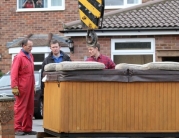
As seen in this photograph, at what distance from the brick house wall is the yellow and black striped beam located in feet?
50.8

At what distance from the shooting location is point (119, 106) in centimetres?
804

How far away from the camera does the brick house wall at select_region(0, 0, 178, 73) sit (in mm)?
24938

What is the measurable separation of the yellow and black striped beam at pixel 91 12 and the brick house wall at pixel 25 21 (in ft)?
50.8

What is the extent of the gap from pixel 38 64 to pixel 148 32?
20.9 ft

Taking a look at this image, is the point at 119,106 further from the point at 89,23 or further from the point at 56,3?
the point at 56,3

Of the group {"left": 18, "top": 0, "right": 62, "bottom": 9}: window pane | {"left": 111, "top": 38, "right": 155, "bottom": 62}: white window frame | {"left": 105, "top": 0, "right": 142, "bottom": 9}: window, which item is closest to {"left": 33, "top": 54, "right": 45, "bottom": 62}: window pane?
{"left": 18, "top": 0, "right": 62, "bottom": 9}: window pane

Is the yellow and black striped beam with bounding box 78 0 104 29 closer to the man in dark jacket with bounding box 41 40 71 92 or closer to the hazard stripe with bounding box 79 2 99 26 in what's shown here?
the hazard stripe with bounding box 79 2 99 26

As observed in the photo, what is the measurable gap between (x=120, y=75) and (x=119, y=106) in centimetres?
41

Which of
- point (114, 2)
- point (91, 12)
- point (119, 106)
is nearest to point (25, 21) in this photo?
point (114, 2)

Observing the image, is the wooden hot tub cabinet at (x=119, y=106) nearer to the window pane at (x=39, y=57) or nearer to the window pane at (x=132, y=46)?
the window pane at (x=132, y=46)

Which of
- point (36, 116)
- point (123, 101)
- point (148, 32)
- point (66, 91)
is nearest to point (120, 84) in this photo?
point (123, 101)

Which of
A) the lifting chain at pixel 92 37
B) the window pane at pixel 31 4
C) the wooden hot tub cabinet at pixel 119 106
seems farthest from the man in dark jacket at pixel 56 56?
the window pane at pixel 31 4

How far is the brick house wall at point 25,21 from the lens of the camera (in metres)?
24.9

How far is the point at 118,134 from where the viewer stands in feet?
26.4
